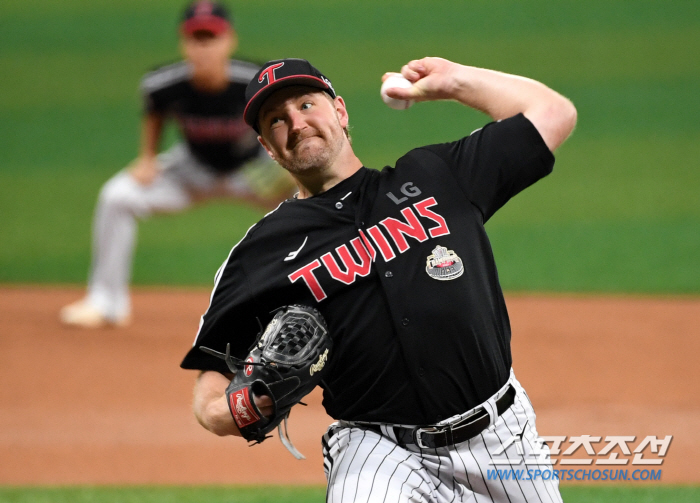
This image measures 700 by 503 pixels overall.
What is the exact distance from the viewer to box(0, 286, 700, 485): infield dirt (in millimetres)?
5441

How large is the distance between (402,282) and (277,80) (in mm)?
787

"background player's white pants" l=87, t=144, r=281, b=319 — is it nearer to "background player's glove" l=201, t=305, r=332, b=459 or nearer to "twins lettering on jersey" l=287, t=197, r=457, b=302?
"twins lettering on jersey" l=287, t=197, r=457, b=302

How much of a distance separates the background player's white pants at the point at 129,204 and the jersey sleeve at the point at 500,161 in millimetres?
5029

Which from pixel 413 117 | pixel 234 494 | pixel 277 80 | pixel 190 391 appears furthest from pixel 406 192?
pixel 413 117

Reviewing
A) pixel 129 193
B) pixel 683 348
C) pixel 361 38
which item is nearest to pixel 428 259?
pixel 683 348

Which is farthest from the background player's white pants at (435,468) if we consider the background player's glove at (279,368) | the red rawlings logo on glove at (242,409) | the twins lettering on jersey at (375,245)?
the twins lettering on jersey at (375,245)

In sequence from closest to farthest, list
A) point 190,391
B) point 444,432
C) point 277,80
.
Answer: point 444,432, point 277,80, point 190,391

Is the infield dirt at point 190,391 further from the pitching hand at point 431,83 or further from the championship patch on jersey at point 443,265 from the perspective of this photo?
the pitching hand at point 431,83

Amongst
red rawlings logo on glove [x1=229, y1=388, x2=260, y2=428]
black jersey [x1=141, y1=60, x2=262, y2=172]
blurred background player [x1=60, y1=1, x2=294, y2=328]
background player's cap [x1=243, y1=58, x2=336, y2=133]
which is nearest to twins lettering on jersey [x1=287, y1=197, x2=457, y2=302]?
Result: red rawlings logo on glove [x1=229, y1=388, x2=260, y2=428]

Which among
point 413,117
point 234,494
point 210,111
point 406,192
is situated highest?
point 413,117

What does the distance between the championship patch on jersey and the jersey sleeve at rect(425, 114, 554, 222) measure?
8.4 inches

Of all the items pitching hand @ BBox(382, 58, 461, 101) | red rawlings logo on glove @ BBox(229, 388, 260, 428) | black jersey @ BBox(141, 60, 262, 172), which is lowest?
red rawlings logo on glove @ BBox(229, 388, 260, 428)

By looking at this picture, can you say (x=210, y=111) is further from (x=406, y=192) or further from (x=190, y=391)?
(x=406, y=192)

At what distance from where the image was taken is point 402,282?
9.69ft
